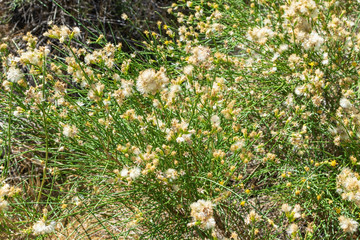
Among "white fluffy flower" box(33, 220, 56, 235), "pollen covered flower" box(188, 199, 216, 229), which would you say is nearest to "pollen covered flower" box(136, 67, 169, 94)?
"pollen covered flower" box(188, 199, 216, 229)

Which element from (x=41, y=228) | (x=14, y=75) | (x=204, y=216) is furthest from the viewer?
(x=14, y=75)

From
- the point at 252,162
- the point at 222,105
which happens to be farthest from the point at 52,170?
the point at 252,162

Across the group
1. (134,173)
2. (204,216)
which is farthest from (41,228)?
(204,216)

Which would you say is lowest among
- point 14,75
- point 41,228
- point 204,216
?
point 41,228

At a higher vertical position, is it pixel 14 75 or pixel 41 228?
pixel 14 75

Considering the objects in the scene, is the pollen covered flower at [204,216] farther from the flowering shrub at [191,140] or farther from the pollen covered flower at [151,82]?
the pollen covered flower at [151,82]

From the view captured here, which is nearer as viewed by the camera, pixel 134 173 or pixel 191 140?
pixel 134 173

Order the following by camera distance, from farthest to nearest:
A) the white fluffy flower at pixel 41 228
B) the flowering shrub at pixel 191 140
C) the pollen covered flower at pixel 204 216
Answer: the flowering shrub at pixel 191 140 → the white fluffy flower at pixel 41 228 → the pollen covered flower at pixel 204 216

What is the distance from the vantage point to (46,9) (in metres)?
3.16

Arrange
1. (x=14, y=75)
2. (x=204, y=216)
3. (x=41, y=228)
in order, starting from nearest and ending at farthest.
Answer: (x=204, y=216)
(x=41, y=228)
(x=14, y=75)

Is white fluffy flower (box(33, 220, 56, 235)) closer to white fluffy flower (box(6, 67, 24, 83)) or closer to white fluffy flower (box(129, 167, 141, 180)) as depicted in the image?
white fluffy flower (box(129, 167, 141, 180))

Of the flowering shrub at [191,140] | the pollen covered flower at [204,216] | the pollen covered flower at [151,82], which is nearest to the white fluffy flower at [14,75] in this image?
the flowering shrub at [191,140]

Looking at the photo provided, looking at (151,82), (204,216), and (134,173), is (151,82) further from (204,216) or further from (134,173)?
(204,216)

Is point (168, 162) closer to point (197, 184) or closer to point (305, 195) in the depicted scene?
point (197, 184)
